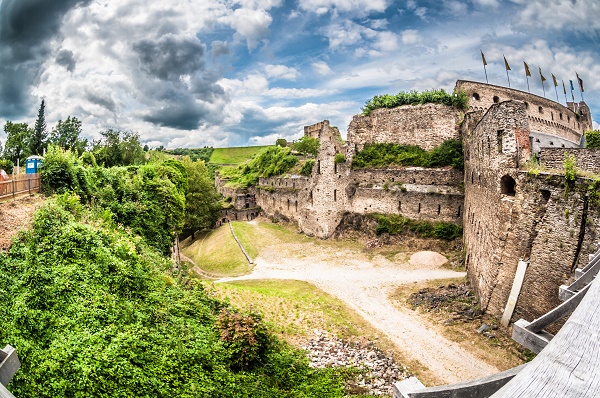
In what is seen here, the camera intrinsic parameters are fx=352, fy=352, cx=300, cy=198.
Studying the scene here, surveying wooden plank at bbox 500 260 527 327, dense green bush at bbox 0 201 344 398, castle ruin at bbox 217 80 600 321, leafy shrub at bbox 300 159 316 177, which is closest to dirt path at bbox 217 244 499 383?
wooden plank at bbox 500 260 527 327

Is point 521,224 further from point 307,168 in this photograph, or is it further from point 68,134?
point 68,134

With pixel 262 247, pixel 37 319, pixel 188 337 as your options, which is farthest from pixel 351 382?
pixel 262 247

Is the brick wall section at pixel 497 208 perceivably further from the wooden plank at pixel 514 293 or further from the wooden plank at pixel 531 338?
the wooden plank at pixel 531 338

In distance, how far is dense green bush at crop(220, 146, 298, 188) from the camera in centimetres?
4909

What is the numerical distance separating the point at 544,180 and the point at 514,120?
386 cm

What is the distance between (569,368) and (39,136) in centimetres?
5365

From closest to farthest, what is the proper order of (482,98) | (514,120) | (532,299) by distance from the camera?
(532,299), (514,120), (482,98)

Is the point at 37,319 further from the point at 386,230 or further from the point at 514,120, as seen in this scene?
the point at 386,230

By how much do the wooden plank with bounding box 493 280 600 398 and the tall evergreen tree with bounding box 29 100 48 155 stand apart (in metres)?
50.9

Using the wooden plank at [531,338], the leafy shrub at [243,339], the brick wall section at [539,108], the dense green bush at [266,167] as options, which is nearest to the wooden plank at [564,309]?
the wooden plank at [531,338]

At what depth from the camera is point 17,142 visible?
134 feet

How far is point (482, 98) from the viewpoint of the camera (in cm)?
4128

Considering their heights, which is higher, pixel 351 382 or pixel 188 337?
pixel 188 337

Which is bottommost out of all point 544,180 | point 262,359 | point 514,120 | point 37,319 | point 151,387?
point 262,359
